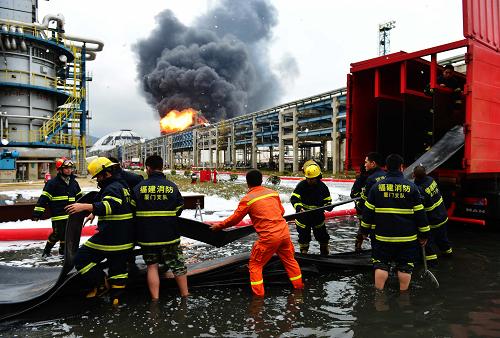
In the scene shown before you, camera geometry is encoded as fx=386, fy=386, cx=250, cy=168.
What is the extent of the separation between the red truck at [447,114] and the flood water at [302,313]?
245cm

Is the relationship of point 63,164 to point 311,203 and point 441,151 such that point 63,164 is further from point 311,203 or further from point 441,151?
point 441,151

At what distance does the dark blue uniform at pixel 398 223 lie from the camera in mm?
4098

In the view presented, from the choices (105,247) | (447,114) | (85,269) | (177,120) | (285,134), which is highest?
(177,120)

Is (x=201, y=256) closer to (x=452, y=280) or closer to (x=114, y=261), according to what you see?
(x=114, y=261)

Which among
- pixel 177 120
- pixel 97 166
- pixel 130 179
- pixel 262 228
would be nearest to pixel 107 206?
pixel 97 166

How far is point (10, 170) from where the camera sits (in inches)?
822

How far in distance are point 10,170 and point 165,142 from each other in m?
44.2

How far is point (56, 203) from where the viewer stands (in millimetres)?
6016

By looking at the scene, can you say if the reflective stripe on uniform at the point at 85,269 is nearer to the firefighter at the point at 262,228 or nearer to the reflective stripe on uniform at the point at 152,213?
the reflective stripe on uniform at the point at 152,213

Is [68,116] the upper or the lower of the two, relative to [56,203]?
upper

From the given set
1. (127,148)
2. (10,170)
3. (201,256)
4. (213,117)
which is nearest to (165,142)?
(213,117)

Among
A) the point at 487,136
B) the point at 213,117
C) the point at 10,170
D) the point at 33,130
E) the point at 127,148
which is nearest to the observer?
the point at 487,136

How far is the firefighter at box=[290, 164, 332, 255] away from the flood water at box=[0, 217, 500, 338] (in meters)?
0.87

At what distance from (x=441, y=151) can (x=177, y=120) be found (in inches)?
2236
